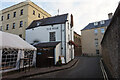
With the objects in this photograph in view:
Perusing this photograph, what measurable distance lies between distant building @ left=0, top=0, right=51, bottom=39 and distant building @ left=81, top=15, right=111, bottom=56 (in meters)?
18.1

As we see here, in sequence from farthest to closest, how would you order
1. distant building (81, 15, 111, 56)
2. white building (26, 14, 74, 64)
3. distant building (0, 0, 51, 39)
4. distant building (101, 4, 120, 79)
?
distant building (81, 15, 111, 56), distant building (0, 0, 51, 39), white building (26, 14, 74, 64), distant building (101, 4, 120, 79)

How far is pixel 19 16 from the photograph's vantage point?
1966cm

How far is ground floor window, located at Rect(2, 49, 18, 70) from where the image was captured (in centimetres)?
719

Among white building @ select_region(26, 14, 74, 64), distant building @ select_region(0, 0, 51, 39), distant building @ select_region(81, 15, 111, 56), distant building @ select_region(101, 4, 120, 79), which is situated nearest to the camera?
distant building @ select_region(101, 4, 120, 79)

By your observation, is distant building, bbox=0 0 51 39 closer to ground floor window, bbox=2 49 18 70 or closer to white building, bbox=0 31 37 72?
white building, bbox=0 31 37 72

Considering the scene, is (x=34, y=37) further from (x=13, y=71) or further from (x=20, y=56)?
(x=13, y=71)

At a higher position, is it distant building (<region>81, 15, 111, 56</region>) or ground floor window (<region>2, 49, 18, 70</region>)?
distant building (<region>81, 15, 111, 56</region>)

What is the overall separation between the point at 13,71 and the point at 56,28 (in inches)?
363

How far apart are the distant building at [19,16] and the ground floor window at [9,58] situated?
444 inches

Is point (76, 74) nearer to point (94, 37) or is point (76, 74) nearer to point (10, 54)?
point (10, 54)

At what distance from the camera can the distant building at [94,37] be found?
88.1ft

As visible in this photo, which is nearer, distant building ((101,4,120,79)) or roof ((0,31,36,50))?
distant building ((101,4,120,79))

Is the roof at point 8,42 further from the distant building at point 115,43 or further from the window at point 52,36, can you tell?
the distant building at point 115,43

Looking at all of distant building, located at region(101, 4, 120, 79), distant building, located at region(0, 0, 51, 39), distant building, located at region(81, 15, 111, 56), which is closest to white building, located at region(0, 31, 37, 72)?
distant building, located at region(101, 4, 120, 79)
